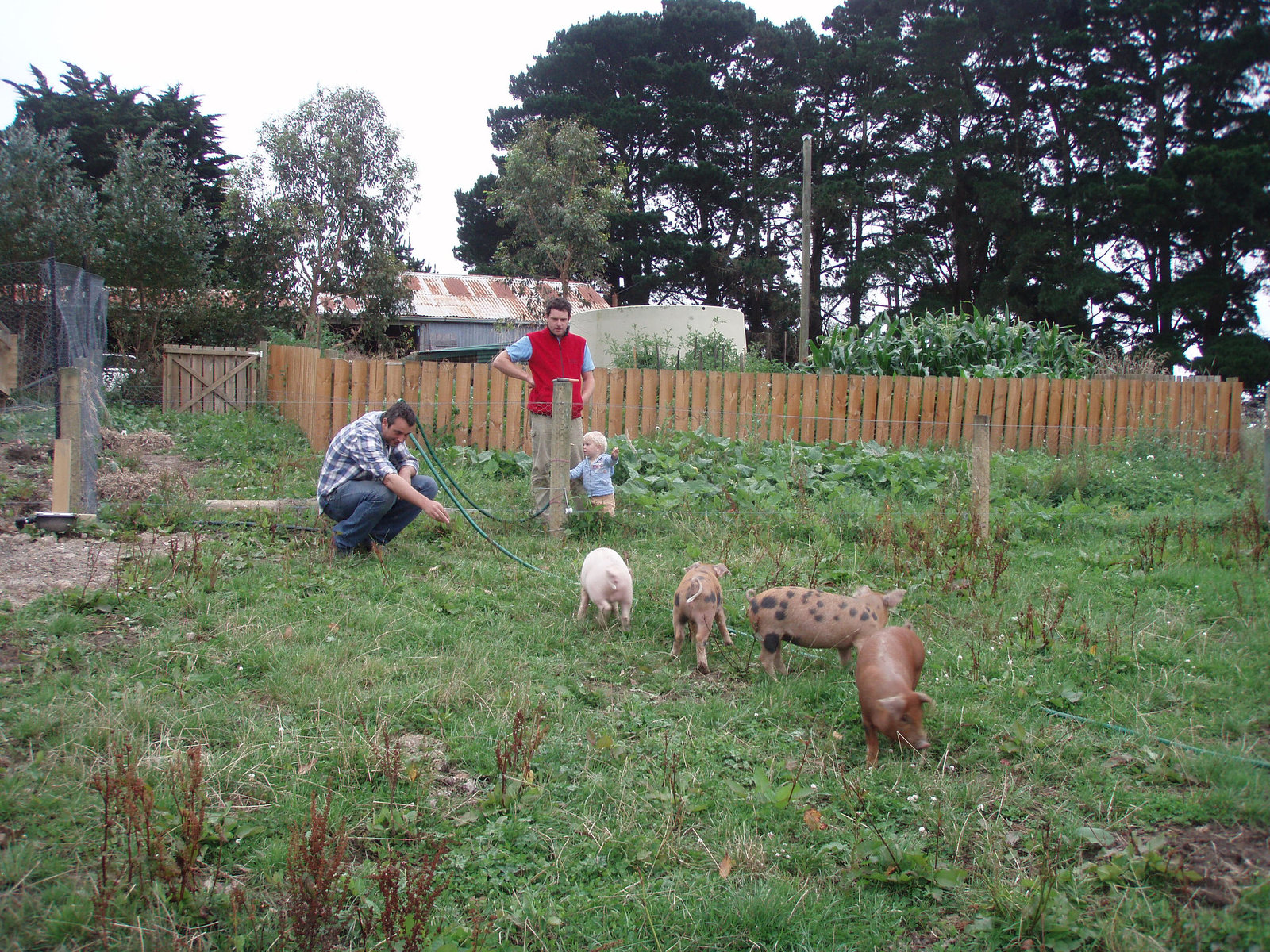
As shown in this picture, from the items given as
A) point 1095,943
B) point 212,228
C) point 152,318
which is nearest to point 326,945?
point 1095,943

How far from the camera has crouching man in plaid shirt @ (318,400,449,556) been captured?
611 centimetres

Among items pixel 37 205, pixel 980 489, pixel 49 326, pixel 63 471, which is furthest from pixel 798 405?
pixel 37 205

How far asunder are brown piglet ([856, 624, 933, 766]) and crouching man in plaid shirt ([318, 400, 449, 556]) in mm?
3487

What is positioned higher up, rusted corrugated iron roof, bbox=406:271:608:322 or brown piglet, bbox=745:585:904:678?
rusted corrugated iron roof, bbox=406:271:608:322

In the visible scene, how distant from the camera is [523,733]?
134 inches

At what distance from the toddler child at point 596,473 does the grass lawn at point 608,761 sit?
109cm

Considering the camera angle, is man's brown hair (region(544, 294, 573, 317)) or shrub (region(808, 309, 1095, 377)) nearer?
man's brown hair (region(544, 294, 573, 317))

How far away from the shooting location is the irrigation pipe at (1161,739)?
324 centimetres

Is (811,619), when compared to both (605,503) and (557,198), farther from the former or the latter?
(557,198)

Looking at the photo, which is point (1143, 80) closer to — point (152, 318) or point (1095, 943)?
point (1095, 943)

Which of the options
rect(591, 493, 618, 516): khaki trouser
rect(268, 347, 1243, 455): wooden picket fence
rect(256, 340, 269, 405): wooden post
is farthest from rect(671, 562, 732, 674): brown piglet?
rect(256, 340, 269, 405): wooden post

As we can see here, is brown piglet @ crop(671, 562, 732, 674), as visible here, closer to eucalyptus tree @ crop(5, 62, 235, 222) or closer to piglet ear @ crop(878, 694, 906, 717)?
piglet ear @ crop(878, 694, 906, 717)

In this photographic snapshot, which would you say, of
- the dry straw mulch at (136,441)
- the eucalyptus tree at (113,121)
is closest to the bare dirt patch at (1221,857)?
the dry straw mulch at (136,441)

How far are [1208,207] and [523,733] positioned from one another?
20123mm
